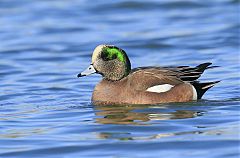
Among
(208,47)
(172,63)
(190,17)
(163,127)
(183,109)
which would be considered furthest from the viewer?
(190,17)

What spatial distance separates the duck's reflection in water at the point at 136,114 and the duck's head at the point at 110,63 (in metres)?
0.45

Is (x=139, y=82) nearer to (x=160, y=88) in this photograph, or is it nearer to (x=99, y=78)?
(x=160, y=88)

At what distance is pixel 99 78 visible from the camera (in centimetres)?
1377

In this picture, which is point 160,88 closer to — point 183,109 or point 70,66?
point 183,109

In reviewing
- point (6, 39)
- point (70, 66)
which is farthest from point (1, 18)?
point (70, 66)

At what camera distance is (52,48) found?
17.1 metres

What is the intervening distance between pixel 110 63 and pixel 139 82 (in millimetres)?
531

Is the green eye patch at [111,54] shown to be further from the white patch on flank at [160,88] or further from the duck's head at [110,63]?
the white patch on flank at [160,88]

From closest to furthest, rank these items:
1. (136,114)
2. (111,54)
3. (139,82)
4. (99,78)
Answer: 1. (136,114)
2. (139,82)
3. (111,54)
4. (99,78)

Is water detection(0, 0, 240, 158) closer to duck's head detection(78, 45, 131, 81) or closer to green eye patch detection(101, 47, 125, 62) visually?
duck's head detection(78, 45, 131, 81)

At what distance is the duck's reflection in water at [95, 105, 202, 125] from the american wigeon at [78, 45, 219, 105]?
0.40 feet

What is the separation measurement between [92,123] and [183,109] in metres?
1.25

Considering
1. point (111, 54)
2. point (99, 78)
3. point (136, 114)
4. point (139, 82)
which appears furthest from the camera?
point (99, 78)

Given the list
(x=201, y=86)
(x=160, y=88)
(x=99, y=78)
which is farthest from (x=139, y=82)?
(x=99, y=78)
